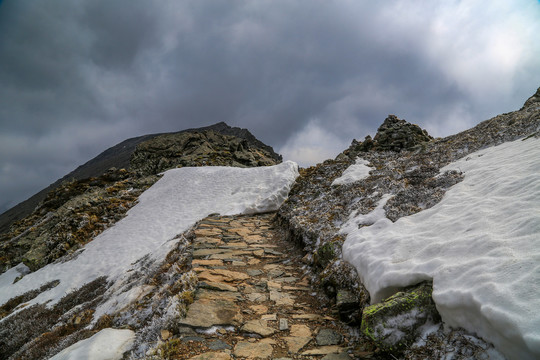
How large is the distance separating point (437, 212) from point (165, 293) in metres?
6.77

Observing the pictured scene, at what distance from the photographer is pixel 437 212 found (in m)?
6.34

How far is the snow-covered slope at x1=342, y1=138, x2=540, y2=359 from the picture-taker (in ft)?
9.11

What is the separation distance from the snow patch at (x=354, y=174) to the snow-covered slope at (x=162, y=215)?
4316 mm

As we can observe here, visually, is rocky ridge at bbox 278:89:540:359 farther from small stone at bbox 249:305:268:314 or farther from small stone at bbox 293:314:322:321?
small stone at bbox 249:305:268:314

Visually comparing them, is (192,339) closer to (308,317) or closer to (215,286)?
(215,286)

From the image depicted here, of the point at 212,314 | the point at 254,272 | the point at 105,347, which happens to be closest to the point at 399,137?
the point at 254,272

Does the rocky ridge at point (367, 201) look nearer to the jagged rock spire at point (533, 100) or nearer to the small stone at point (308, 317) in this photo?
the jagged rock spire at point (533, 100)

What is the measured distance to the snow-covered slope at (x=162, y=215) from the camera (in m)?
12.1

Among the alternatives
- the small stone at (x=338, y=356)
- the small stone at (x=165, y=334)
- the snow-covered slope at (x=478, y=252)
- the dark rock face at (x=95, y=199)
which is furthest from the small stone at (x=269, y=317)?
the dark rock face at (x=95, y=199)

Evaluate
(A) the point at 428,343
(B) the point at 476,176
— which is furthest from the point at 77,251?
(B) the point at 476,176

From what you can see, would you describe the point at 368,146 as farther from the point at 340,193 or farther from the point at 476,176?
the point at 476,176

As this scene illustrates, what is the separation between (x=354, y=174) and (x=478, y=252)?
10110 mm

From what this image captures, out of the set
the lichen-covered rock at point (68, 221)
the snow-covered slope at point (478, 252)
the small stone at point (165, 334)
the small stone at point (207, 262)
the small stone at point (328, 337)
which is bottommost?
the small stone at point (328, 337)

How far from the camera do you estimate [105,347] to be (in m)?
4.77
